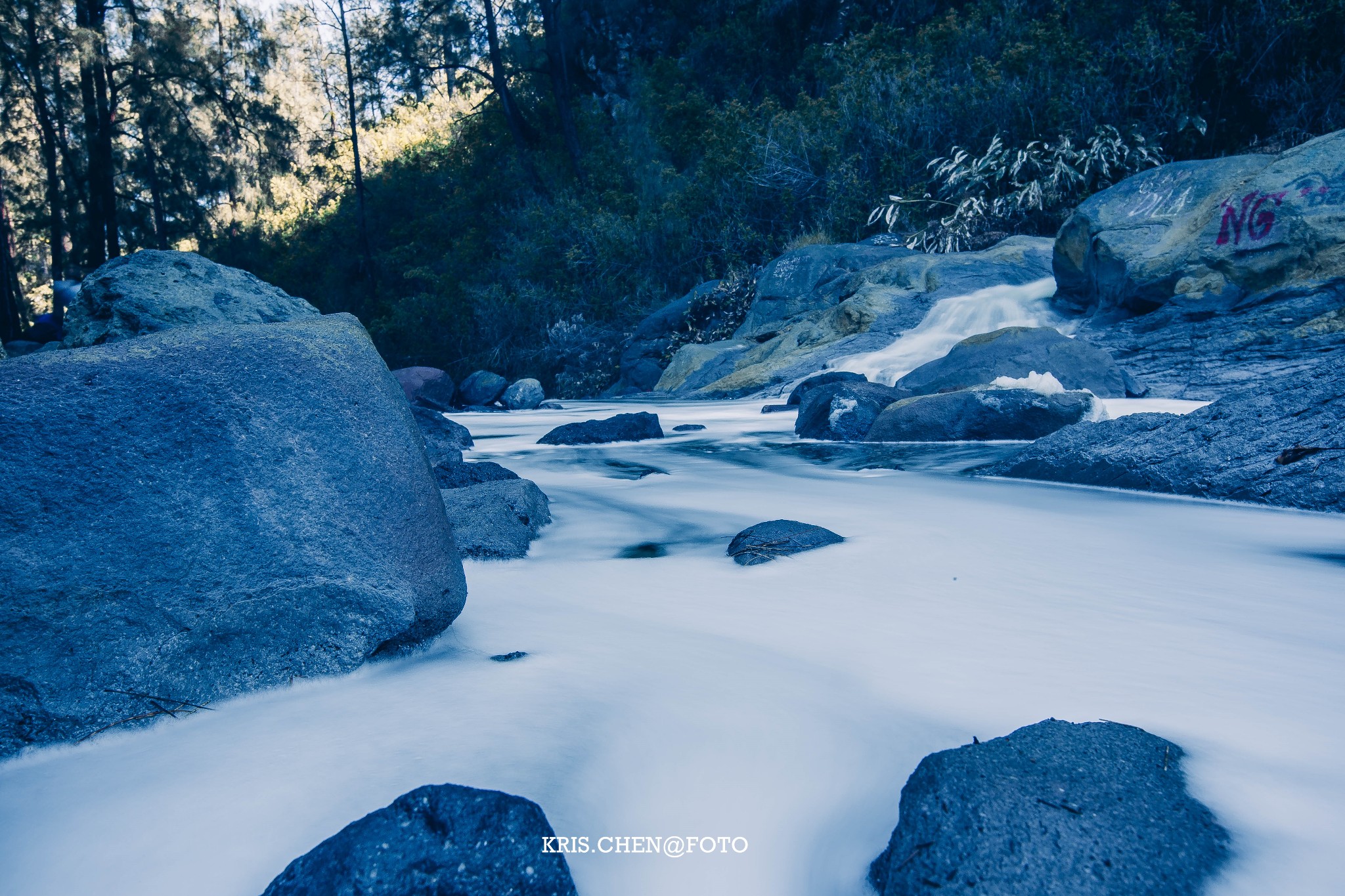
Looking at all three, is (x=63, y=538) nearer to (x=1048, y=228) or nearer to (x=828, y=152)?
(x=1048, y=228)

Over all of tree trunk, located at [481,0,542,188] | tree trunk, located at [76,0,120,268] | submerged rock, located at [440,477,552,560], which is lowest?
submerged rock, located at [440,477,552,560]

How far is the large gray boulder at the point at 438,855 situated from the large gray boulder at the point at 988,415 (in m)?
4.50

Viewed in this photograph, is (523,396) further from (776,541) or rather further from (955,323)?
(776,541)

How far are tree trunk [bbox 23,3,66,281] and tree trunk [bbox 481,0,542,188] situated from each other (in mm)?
9098

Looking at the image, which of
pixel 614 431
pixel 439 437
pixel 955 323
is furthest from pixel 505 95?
pixel 439 437

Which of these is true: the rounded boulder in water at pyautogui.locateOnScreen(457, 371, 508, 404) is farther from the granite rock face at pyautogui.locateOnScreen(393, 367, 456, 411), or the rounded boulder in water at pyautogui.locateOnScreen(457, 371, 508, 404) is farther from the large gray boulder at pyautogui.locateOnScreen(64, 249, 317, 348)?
the large gray boulder at pyautogui.locateOnScreen(64, 249, 317, 348)

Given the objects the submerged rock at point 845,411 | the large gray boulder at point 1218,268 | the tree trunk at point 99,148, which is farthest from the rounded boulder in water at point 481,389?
the large gray boulder at point 1218,268

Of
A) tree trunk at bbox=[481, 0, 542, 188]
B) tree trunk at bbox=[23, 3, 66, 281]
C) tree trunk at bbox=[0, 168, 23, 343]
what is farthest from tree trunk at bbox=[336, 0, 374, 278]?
tree trunk at bbox=[0, 168, 23, 343]

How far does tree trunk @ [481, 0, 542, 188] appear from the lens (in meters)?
20.4

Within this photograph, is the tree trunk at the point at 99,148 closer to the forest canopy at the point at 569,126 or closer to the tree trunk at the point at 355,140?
the forest canopy at the point at 569,126

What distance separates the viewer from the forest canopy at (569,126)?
11578 mm

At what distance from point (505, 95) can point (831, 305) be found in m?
13.6

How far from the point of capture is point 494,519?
9.48ft

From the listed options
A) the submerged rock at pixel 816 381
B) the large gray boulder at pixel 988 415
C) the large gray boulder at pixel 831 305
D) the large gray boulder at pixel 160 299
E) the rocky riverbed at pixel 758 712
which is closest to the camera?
the rocky riverbed at pixel 758 712
